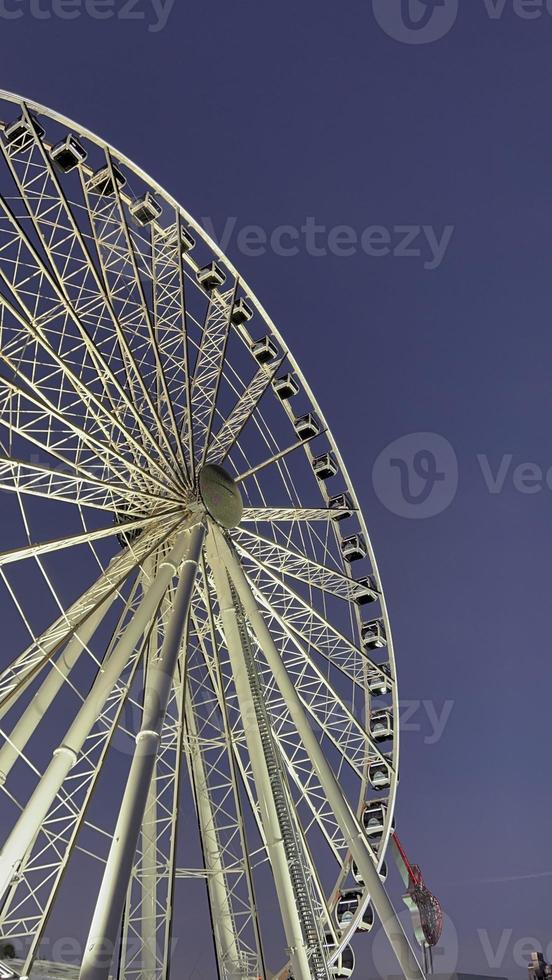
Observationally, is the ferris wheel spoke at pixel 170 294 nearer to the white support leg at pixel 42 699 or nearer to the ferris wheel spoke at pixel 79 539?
the ferris wheel spoke at pixel 79 539

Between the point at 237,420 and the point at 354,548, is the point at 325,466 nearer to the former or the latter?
the point at 354,548

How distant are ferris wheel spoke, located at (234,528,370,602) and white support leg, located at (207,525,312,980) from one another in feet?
8.36

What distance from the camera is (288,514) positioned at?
27.4 meters

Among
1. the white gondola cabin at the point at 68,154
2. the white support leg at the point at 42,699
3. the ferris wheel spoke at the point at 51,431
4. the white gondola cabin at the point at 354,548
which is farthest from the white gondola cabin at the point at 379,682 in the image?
the white gondola cabin at the point at 68,154

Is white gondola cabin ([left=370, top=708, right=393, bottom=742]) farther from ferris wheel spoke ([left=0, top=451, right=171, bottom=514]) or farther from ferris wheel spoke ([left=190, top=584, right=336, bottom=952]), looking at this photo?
ferris wheel spoke ([left=0, top=451, right=171, bottom=514])

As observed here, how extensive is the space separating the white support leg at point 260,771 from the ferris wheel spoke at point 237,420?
3.25 meters

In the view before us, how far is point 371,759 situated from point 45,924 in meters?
15.3

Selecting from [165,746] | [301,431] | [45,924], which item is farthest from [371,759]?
[45,924]

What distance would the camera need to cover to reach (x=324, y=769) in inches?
818

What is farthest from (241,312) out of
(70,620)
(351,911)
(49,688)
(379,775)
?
(351,911)

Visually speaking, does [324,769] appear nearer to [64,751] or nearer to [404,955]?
[404,955]

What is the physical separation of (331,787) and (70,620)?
272 inches

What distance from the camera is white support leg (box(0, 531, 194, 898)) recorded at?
1780cm

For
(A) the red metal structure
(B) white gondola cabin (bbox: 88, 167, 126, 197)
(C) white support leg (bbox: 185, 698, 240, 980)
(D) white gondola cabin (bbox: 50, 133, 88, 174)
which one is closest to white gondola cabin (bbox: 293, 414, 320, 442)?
(B) white gondola cabin (bbox: 88, 167, 126, 197)
